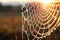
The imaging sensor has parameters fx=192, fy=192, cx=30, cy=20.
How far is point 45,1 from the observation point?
1362 mm

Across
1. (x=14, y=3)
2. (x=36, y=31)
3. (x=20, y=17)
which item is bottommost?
(x=36, y=31)

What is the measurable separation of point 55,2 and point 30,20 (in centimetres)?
22

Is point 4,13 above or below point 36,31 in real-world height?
above

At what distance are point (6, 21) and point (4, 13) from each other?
0.06 meters

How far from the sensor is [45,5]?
1368mm

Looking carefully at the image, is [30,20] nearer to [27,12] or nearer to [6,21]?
[27,12]

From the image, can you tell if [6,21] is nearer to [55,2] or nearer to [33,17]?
[33,17]

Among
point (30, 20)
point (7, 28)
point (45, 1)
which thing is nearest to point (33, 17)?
point (30, 20)

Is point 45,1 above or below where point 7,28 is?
above

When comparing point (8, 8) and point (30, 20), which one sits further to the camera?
point (30, 20)

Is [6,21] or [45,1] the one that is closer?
[6,21]

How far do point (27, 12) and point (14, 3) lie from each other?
121mm

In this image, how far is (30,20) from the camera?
137 cm

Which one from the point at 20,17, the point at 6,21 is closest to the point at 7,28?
the point at 6,21
